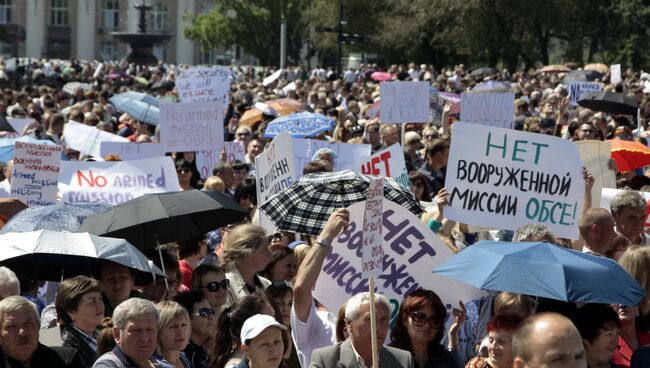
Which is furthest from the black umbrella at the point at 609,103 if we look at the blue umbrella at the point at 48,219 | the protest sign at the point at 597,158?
the blue umbrella at the point at 48,219

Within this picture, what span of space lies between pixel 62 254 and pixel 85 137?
715 cm

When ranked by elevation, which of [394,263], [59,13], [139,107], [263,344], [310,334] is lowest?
[310,334]

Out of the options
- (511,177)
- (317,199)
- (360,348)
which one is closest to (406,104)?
(511,177)

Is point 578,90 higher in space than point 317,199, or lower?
higher

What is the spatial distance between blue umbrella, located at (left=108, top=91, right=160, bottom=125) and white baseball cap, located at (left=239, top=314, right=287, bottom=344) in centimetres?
1200

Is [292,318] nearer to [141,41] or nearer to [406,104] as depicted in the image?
[406,104]

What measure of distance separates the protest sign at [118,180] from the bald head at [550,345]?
5.77 meters

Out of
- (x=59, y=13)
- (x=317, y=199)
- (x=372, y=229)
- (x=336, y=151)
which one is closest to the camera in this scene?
(x=372, y=229)

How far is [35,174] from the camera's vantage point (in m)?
9.23

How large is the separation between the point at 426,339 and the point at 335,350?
468mm

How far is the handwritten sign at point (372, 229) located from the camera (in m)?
5.73

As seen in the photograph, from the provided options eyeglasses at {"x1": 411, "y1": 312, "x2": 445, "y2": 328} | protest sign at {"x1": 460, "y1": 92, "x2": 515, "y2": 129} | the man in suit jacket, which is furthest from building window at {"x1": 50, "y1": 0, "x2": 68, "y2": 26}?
the man in suit jacket

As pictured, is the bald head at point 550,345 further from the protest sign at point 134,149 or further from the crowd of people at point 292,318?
the protest sign at point 134,149

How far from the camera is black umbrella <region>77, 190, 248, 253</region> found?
745cm
